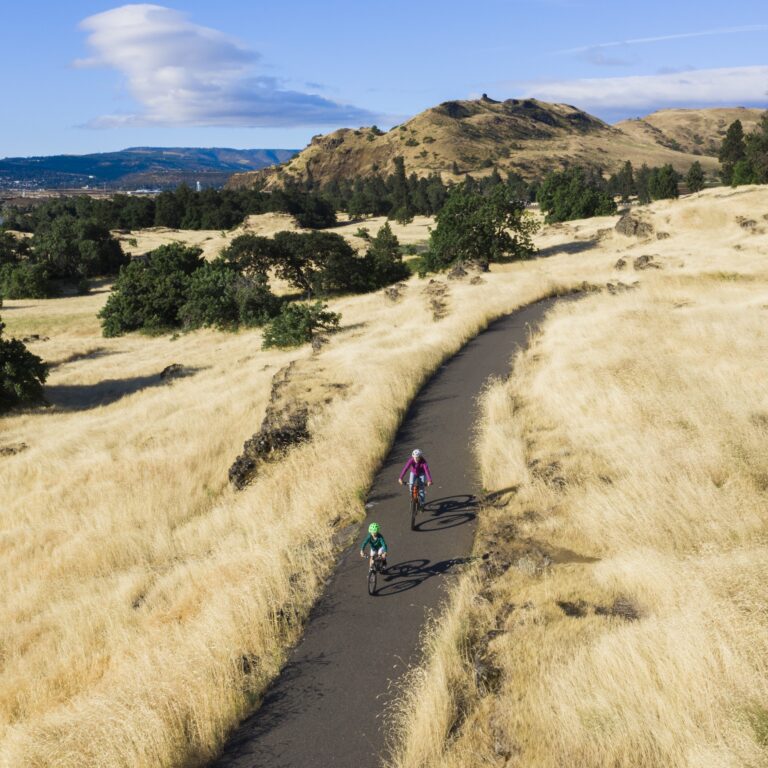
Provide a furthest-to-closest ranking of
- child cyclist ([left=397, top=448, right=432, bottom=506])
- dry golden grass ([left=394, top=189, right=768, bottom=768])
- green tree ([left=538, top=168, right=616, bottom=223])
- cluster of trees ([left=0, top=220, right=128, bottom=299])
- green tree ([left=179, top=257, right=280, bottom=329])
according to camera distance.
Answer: green tree ([left=538, top=168, right=616, bottom=223])
cluster of trees ([left=0, top=220, right=128, bottom=299])
green tree ([left=179, top=257, right=280, bottom=329])
child cyclist ([left=397, top=448, right=432, bottom=506])
dry golden grass ([left=394, top=189, right=768, bottom=768])

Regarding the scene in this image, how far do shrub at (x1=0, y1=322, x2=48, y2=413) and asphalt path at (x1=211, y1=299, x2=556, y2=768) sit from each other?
22.7 meters

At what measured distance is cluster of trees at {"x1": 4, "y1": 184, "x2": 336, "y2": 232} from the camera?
10406 centimetres

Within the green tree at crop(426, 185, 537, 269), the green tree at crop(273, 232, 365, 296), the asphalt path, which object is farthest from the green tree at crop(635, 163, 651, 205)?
the asphalt path

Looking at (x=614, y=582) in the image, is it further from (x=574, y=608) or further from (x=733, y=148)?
(x=733, y=148)

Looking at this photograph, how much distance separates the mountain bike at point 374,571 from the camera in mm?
9805

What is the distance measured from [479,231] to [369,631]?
1720 inches

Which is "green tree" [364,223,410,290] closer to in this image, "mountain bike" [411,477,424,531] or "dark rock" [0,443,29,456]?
"dark rock" [0,443,29,456]

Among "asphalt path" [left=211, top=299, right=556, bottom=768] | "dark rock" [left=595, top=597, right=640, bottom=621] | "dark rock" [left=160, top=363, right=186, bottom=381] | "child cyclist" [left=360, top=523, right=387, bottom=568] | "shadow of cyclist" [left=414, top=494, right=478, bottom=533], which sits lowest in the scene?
A: "asphalt path" [left=211, top=299, right=556, bottom=768]

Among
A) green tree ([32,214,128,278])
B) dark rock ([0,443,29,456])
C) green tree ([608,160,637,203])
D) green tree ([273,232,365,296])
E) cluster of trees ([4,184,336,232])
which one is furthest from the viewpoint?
green tree ([608,160,637,203])

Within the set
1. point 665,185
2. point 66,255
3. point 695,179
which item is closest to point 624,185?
point 695,179

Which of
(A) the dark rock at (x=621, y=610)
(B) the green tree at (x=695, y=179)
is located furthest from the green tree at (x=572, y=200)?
(A) the dark rock at (x=621, y=610)

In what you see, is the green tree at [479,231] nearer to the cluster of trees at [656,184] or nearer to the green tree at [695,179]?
the cluster of trees at [656,184]

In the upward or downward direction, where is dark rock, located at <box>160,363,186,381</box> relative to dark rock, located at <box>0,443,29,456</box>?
upward

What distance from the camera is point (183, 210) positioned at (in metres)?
111
